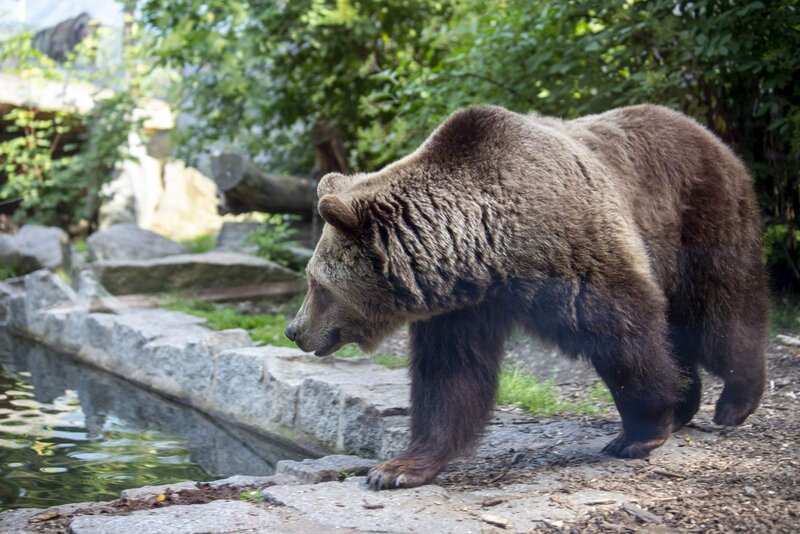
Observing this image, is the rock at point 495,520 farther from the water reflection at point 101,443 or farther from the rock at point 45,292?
the rock at point 45,292

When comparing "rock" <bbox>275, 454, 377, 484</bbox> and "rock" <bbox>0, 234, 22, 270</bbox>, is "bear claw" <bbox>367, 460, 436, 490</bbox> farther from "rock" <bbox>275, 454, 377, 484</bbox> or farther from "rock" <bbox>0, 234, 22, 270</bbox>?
"rock" <bbox>0, 234, 22, 270</bbox>

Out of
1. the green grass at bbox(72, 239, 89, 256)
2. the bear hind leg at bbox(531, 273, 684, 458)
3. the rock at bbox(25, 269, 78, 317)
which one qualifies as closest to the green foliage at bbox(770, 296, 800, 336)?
the bear hind leg at bbox(531, 273, 684, 458)

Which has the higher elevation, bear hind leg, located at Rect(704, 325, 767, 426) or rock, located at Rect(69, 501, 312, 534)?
bear hind leg, located at Rect(704, 325, 767, 426)

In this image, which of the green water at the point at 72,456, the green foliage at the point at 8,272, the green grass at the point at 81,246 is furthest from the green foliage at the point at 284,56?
the green water at the point at 72,456

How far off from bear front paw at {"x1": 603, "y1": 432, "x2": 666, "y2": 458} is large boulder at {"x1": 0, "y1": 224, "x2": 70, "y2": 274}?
9010 mm

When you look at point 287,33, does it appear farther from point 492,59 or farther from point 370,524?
point 370,524

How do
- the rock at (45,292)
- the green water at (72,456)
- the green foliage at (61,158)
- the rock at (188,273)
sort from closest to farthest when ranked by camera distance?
the green water at (72,456)
the rock at (45,292)
the rock at (188,273)
the green foliage at (61,158)

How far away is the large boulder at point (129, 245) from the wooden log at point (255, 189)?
108cm

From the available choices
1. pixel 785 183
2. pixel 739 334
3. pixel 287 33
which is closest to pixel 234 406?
pixel 739 334

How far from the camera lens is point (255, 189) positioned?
10.3m

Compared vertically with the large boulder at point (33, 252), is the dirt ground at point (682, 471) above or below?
below

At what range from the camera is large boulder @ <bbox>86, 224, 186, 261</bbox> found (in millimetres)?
10664

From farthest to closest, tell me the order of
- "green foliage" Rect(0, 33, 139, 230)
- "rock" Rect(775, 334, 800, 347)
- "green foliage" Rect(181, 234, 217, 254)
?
"green foliage" Rect(0, 33, 139, 230) < "green foliage" Rect(181, 234, 217, 254) < "rock" Rect(775, 334, 800, 347)

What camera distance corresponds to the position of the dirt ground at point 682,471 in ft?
9.98
